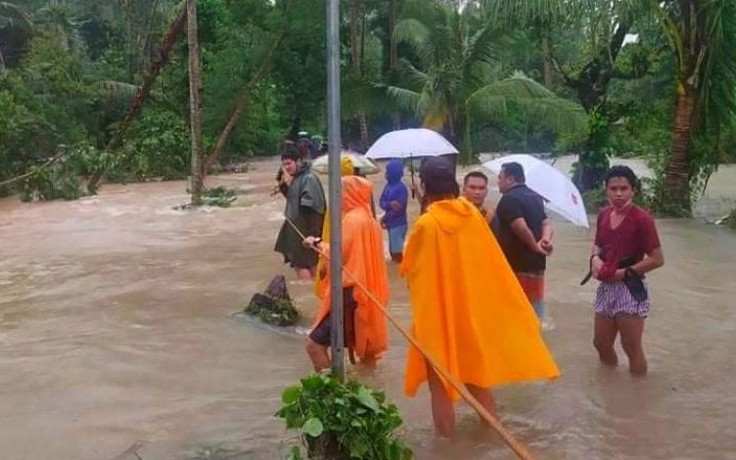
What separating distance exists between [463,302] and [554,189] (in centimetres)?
233

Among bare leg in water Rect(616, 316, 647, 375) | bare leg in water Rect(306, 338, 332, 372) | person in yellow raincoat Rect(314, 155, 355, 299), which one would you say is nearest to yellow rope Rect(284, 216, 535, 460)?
person in yellow raincoat Rect(314, 155, 355, 299)

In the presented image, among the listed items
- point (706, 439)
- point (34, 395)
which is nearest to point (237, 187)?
point (34, 395)

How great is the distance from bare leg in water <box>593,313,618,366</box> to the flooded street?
10 cm

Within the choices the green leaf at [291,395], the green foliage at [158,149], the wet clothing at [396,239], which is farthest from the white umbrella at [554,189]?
the green foliage at [158,149]

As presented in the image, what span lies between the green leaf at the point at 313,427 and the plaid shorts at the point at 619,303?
8.25 feet

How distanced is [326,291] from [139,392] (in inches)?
62.1

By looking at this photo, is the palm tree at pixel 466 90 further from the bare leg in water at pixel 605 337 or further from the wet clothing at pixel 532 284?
the bare leg in water at pixel 605 337

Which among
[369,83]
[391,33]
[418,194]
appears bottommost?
[418,194]

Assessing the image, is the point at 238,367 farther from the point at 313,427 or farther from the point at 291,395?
the point at 313,427

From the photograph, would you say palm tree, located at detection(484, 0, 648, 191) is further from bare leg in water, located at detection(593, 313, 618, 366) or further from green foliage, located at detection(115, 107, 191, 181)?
green foliage, located at detection(115, 107, 191, 181)

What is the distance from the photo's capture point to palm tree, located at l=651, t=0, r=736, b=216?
13.8 m

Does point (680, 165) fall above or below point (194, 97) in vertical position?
below

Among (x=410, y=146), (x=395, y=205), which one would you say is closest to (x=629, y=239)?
(x=410, y=146)

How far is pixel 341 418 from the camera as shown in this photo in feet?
12.9
